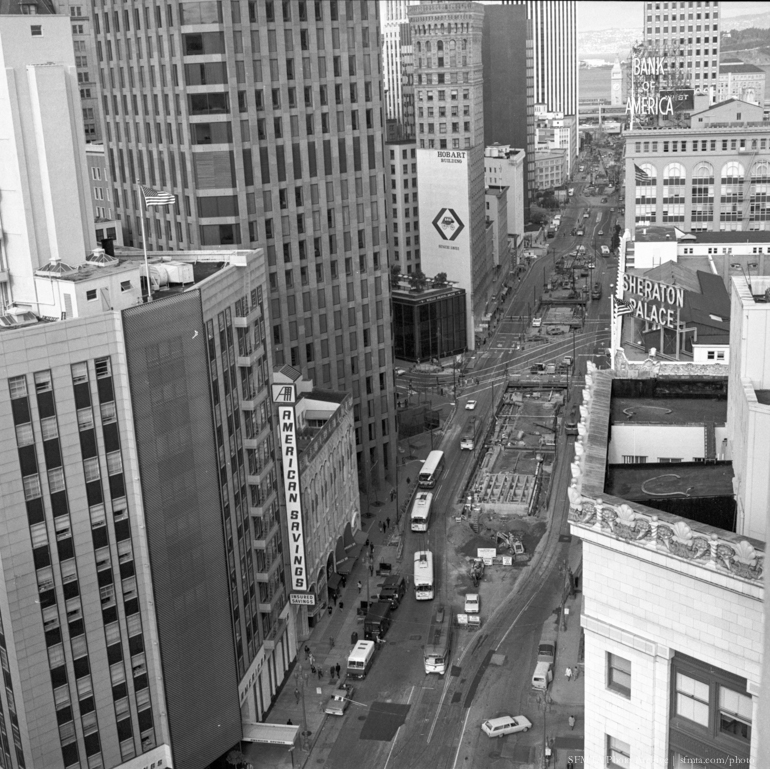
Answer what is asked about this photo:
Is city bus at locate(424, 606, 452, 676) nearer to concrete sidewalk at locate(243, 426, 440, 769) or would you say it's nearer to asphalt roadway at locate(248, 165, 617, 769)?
asphalt roadway at locate(248, 165, 617, 769)

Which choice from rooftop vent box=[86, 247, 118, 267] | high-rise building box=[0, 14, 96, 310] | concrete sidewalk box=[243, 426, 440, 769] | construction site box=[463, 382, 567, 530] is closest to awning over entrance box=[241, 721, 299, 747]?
concrete sidewalk box=[243, 426, 440, 769]

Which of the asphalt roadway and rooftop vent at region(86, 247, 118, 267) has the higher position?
rooftop vent at region(86, 247, 118, 267)

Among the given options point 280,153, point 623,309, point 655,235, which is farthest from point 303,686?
point 655,235

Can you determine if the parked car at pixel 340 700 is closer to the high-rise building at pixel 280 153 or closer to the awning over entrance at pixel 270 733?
the awning over entrance at pixel 270 733

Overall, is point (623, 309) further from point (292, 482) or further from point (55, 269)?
point (55, 269)

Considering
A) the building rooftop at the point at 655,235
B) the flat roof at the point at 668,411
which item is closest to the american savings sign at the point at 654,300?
the building rooftop at the point at 655,235
